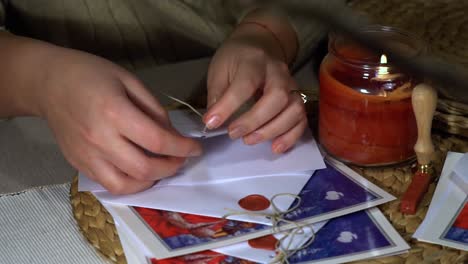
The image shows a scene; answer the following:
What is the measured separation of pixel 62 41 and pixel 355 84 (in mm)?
503

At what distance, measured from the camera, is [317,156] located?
2.06 ft

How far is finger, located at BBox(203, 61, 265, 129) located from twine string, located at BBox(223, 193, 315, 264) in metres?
0.09

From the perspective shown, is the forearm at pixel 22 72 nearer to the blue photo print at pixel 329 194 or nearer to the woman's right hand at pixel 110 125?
the woman's right hand at pixel 110 125

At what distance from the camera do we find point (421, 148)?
1.94ft

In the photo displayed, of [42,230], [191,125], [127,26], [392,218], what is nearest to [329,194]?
[392,218]

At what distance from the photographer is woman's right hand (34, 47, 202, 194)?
1.77 feet

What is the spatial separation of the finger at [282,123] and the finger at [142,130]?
9cm

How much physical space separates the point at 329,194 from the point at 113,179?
20cm

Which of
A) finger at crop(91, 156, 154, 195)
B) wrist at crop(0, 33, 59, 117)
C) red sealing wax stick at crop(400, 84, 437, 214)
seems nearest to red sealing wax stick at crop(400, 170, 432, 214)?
red sealing wax stick at crop(400, 84, 437, 214)

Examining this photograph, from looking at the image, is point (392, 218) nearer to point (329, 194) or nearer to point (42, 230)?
point (329, 194)

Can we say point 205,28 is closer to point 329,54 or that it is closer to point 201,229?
point 329,54

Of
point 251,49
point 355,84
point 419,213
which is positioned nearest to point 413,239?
point 419,213

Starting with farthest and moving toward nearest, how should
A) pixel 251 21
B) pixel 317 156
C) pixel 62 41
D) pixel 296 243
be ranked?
pixel 62 41
pixel 251 21
pixel 317 156
pixel 296 243

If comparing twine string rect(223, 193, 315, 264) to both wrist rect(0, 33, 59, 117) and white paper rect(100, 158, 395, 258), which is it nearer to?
white paper rect(100, 158, 395, 258)
